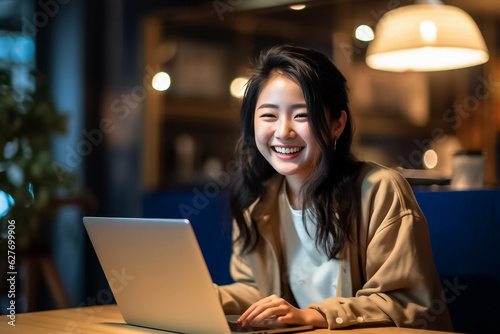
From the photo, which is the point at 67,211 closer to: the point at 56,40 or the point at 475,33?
the point at 56,40

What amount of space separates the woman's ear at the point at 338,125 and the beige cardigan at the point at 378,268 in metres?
0.11

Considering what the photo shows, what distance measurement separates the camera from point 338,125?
1623mm

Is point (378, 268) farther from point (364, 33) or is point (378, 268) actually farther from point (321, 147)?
point (364, 33)

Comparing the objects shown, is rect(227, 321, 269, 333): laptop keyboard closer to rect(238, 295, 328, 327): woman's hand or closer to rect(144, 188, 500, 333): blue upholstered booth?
rect(238, 295, 328, 327): woman's hand

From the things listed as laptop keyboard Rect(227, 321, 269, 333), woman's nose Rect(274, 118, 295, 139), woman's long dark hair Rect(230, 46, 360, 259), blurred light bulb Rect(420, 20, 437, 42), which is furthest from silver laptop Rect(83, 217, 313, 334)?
blurred light bulb Rect(420, 20, 437, 42)

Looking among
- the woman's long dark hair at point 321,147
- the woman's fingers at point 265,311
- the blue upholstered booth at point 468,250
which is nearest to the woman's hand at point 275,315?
the woman's fingers at point 265,311

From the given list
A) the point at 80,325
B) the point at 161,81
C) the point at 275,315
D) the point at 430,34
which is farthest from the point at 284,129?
the point at 161,81

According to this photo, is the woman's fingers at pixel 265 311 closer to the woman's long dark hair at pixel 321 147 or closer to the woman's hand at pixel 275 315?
the woman's hand at pixel 275 315

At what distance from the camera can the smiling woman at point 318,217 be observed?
1.39m

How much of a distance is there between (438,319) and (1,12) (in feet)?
10.1

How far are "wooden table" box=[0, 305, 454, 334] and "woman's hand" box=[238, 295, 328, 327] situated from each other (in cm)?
3

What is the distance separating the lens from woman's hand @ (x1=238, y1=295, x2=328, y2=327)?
1227 mm

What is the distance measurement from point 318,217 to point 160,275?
514 mm

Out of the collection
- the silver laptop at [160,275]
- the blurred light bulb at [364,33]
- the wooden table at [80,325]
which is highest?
the blurred light bulb at [364,33]
